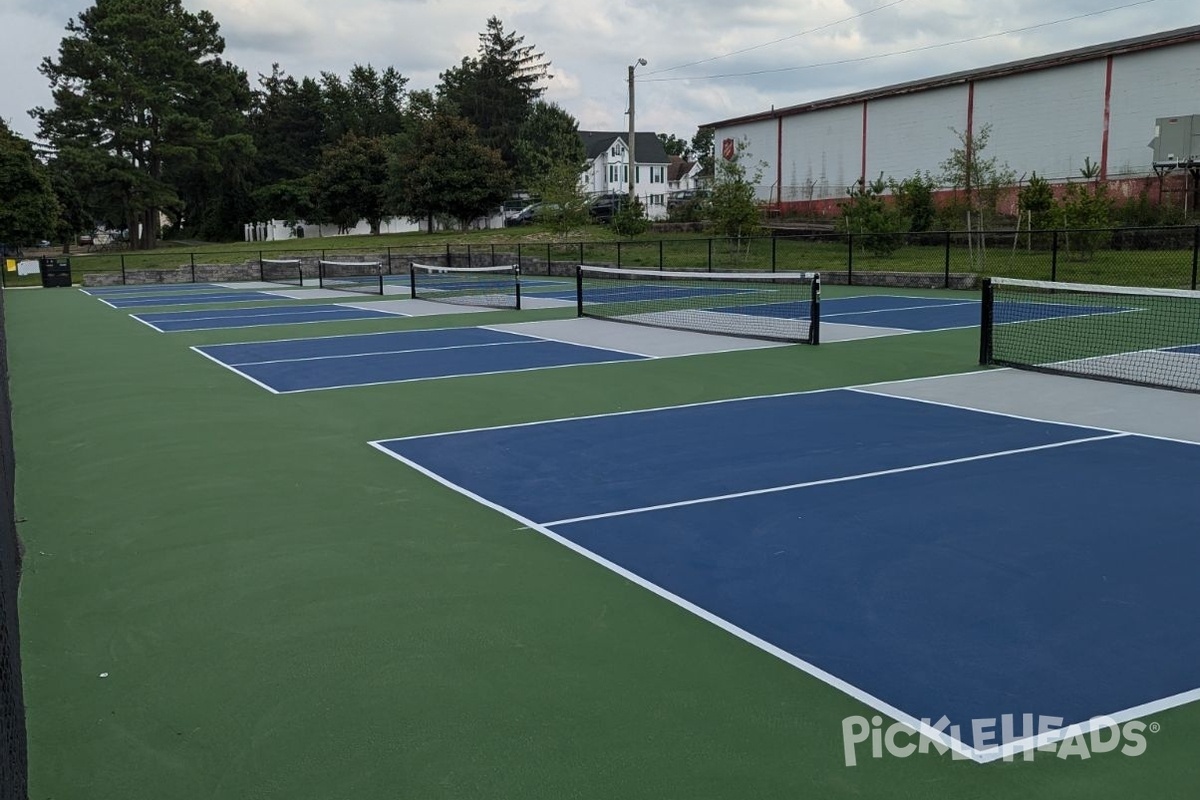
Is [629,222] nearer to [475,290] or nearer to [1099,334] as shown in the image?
[475,290]

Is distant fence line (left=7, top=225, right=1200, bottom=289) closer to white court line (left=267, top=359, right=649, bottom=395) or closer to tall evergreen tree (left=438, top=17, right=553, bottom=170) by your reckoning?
white court line (left=267, top=359, right=649, bottom=395)

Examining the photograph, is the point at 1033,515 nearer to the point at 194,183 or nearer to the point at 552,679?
the point at 552,679

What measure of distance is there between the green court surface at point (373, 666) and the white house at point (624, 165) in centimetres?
9599

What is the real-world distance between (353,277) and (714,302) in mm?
19678

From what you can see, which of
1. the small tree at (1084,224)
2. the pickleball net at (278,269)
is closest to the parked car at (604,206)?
the pickleball net at (278,269)

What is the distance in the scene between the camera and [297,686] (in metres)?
4.55

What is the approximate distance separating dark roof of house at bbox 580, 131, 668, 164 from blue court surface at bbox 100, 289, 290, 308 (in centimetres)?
7259

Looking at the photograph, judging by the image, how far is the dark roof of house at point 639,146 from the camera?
338 feet

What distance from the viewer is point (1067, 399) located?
11.0 m

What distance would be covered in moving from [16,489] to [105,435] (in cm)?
202

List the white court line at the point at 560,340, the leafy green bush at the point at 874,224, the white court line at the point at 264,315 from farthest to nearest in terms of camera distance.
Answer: the leafy green bush at the point at 874,224, the white court line at the point at 264,315, the white court line at the point at 560,340

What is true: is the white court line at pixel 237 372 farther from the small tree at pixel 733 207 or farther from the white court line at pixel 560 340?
the small tree at pixel 733 207

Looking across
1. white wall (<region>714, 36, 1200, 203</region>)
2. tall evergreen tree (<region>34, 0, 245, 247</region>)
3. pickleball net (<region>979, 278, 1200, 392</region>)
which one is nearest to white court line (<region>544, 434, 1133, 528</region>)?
pickleball net (<region>979, 278, 1200, 392</region>)

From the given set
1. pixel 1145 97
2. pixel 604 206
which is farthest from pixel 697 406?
pixel 604 206
